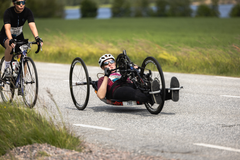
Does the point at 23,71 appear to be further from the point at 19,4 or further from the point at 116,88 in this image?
the point at 116,88

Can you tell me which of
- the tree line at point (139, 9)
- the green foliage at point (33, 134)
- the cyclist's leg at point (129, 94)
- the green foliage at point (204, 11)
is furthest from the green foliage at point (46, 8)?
the green foliage at point (33, 134)

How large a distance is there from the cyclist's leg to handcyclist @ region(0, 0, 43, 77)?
176 cm

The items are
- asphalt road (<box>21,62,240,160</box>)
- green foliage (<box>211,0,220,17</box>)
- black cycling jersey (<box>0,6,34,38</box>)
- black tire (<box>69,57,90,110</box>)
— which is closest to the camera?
asphalt road (<box>21,62,240,160</box>)

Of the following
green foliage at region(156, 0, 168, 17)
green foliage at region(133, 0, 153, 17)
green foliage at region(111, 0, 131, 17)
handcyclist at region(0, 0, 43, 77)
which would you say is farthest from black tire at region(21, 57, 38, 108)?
green foliage at region(111, 0, 131, 17)

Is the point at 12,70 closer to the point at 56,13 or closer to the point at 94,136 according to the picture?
the point at 94,136

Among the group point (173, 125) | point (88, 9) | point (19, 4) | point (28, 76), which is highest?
point (88, 9)

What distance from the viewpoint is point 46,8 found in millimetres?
143250

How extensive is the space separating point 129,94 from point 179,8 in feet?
464

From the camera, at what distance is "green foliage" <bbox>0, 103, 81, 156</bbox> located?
16.3 feet

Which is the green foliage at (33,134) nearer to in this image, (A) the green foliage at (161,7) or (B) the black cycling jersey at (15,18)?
(B) the black cycling jersey at (15,18)

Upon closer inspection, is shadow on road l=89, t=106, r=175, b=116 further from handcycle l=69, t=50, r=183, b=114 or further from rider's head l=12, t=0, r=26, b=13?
rider's head l=12, t=0, r=26, b=13

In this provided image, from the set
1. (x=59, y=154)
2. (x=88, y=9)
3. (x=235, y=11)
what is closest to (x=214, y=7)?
(x=235, y=11)

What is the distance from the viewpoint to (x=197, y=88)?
10750 millimetres

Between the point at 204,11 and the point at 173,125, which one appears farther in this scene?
the point at 204,11
